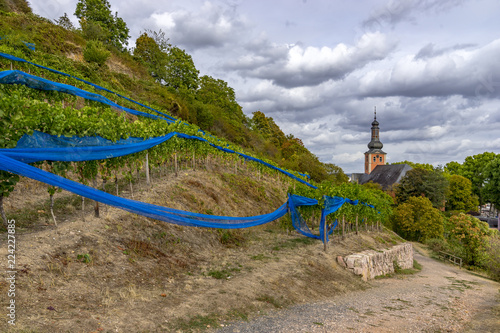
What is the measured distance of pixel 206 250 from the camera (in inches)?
391

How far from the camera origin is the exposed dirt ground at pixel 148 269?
5.08 metres

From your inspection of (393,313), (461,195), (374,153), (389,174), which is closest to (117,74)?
(393,313)

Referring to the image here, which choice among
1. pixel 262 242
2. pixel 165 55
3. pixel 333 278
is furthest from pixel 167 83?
pixel 333 278

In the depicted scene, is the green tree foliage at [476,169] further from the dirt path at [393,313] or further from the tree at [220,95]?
the dirt path at [393,313]

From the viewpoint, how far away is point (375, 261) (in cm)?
1316

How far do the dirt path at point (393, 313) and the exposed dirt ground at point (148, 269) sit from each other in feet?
1.71

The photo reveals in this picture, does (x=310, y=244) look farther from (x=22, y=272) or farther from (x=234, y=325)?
(x=22, y=272)

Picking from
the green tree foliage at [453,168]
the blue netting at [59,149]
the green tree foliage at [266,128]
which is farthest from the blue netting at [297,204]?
the green tree foliage at [453,168]

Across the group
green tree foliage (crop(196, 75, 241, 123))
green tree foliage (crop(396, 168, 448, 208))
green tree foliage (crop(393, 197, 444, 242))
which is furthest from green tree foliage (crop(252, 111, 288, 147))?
green tree foliage (crop(393, 197, 444, 242))

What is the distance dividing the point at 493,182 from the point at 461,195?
6.78m

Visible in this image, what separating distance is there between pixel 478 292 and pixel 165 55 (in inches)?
1566

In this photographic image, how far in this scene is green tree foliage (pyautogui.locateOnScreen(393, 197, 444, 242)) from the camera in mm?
30562

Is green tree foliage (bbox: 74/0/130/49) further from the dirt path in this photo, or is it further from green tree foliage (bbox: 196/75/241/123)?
the dirt path

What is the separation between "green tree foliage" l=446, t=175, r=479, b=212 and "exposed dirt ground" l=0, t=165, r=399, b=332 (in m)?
48.0
